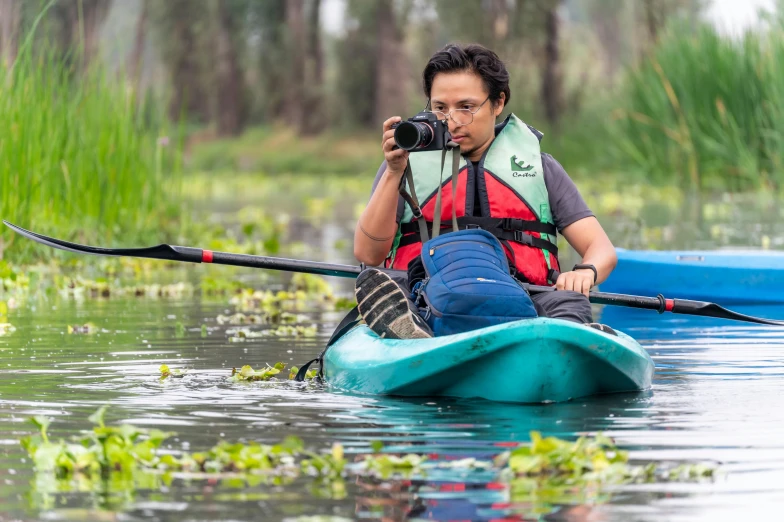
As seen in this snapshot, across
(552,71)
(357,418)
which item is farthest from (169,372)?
(552,71)

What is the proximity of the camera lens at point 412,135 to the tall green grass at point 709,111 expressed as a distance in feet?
31.9

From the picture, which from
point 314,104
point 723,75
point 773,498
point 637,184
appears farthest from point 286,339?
point 314,104

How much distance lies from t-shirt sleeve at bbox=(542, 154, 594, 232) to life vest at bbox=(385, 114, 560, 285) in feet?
0.13

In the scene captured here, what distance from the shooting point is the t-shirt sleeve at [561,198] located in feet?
19.4

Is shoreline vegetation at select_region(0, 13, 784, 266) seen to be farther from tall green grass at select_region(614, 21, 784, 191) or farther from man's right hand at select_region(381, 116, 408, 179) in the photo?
man's right hand at select_region(381, 116, 408, 179)

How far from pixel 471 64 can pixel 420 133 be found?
1.66 feet

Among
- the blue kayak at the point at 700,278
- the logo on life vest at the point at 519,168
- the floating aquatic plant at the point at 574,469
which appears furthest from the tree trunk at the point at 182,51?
the floating aquatic plant at the point at 574,469

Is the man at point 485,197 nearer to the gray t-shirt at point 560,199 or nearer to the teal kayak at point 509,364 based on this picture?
the gray t-shirt at point 560,199

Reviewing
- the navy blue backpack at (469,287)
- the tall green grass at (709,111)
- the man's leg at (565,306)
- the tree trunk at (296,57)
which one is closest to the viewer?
the navy blue backpack at (469,287)

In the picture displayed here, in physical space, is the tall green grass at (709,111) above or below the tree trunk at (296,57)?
below

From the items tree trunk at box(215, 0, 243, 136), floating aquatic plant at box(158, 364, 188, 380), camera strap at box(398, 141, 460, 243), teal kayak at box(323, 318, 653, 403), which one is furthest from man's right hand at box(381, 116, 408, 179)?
tree trunk at box(215, 0, 243, 136)

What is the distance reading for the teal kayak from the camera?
4781 mm

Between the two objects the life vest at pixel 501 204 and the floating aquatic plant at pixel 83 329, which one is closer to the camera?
the life vest at pixel 501 204

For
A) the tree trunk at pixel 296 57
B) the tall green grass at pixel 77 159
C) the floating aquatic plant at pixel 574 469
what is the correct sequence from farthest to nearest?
the tree trunk at pixel 296 57
the tall green grass at pixel 77 159
the floating aquatic plant at pixel 574 469
